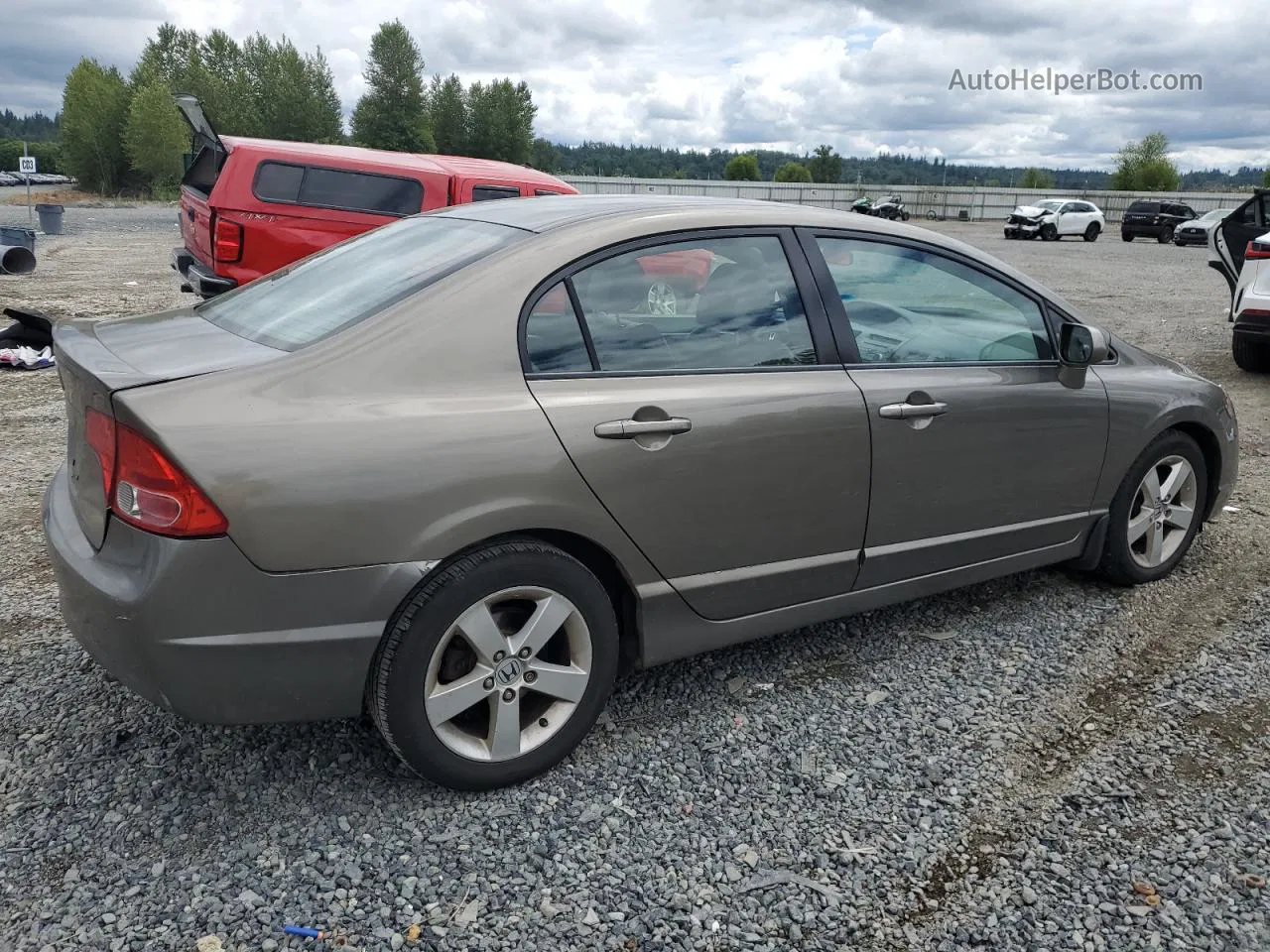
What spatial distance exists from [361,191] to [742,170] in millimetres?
94183

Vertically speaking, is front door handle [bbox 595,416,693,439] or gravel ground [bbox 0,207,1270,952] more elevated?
front door handle [bbox 595,416,693,439]

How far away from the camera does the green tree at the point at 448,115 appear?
83.5 metres

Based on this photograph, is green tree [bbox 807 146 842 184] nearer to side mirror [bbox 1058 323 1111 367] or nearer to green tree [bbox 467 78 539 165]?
green tree [bbox 467 78 539 165]

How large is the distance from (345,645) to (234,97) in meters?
79.6

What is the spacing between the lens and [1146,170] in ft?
211

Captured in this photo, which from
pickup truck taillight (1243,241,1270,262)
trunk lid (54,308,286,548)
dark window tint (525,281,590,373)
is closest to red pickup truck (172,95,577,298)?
pickup truck taillight (1243,241,1270,262)

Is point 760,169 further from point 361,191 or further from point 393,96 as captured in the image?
point 361,191

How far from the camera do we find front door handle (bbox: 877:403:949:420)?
3.29 m

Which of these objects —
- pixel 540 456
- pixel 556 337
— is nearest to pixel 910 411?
pixel 556 337

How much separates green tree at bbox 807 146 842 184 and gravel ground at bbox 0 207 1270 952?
102 meters

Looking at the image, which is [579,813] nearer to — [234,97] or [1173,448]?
[1173,448]

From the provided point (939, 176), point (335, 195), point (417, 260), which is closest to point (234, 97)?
point (939, 176)

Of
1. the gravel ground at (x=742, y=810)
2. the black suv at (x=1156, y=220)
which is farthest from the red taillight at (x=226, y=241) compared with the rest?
the black suv at (x=1156, y=220)

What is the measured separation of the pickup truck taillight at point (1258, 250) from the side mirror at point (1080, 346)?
19.8 ft
